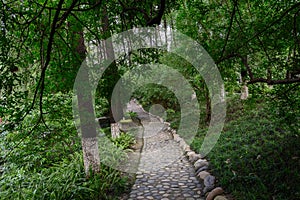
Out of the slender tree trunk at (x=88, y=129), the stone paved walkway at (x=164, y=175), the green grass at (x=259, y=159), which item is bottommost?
the stone paved walkway at (x=164, y=175)

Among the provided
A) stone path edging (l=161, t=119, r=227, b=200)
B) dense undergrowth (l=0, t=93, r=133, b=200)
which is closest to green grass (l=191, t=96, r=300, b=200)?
stone path edging (l=161, t=119, r=227, b=200)

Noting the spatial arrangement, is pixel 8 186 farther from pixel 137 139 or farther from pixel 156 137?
pixel 156 137

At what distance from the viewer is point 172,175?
5277 mm

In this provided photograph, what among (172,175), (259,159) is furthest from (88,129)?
(259,159)

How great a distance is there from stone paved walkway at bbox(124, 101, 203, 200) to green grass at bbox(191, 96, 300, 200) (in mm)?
527

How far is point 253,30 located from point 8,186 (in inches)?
215

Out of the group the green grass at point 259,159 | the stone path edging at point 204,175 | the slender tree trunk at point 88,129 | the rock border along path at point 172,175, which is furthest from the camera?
the rock border along path at point 172,175

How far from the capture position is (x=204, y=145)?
21.2ft

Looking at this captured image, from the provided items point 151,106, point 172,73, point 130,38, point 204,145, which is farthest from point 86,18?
point 151,106

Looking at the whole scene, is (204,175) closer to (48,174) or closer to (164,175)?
(164,175)

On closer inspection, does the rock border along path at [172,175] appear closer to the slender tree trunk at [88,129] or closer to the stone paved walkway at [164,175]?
the stone paved walkway at [164,175]

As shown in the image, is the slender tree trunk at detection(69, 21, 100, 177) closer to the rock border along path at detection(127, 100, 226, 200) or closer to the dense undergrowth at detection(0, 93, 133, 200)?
the dense undergrowth at detection(0, 93, 133, 200)

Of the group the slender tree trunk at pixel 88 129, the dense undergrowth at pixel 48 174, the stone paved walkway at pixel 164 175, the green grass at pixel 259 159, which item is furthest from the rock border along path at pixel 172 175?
the slender tree trunk at pixel 88 129

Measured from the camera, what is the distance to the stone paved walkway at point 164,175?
4.38 meters
